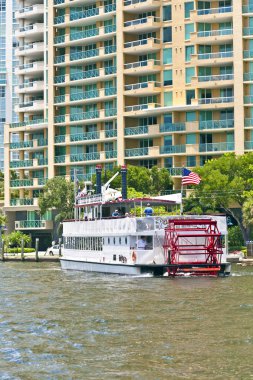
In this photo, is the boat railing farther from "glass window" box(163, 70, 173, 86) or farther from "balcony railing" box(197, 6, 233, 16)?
"balcony railing" box(197, 6, 233, 16)

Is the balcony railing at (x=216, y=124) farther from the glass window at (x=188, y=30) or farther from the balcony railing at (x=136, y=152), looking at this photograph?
the glass window at (x=188, y=30)

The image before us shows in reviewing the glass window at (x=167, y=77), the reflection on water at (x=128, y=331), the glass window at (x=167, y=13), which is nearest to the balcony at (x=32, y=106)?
the glass window at (x=167, y=77)

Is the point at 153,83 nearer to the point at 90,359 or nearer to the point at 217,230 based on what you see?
the point at 217,230

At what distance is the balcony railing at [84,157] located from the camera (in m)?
125

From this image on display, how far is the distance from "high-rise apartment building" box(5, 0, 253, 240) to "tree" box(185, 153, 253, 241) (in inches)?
418

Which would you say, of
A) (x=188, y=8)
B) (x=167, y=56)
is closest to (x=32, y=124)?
(x=167, y=56)

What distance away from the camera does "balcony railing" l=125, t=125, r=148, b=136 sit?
389 feet

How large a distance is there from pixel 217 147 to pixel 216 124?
2839 millimetres

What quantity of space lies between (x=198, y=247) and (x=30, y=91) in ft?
245

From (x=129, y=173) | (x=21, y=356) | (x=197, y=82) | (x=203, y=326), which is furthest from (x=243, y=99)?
(x=21, y=356)

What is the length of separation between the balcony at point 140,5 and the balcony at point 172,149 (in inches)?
731

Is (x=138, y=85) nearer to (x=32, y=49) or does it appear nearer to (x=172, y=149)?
(x=172, y=149)

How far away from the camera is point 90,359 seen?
30.9 metres

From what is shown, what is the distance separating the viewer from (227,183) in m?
98.4
